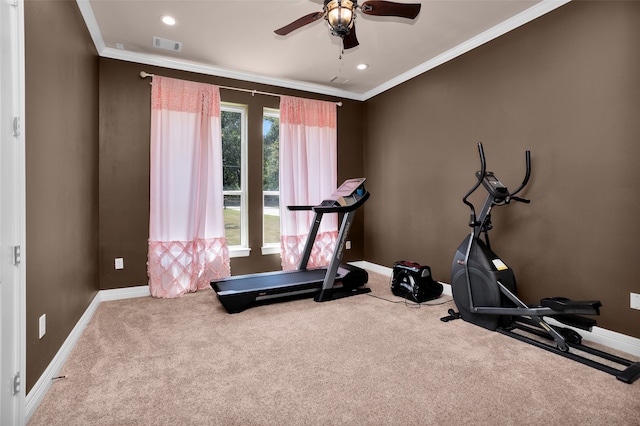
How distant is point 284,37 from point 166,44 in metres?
1.29

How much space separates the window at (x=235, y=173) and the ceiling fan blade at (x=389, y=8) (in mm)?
2739

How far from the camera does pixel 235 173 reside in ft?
14.6

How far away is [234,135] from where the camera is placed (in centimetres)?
446

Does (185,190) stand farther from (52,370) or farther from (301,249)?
(52,370)

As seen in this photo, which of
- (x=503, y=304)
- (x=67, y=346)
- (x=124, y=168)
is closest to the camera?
(x=67, y=346)

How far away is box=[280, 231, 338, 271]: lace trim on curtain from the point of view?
453 cm

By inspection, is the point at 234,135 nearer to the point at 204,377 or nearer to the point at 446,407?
the point at 204,377

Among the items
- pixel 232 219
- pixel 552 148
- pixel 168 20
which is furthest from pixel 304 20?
pixel 232 219

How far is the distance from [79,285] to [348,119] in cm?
406

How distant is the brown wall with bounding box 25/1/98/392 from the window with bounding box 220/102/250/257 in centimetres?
156

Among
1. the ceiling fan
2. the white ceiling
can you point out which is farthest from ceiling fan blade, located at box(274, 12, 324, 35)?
the white ceiling

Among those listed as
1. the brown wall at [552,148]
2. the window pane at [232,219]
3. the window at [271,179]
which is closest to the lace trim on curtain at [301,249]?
the window at [271,179]

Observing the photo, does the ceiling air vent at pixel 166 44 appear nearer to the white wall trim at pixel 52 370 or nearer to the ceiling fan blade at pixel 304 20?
the ceiling fan blade at pixel 304 20

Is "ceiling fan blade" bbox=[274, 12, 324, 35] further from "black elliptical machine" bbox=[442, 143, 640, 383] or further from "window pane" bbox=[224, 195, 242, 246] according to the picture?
"window pane" bbox=[224, 195, 242, 246]
